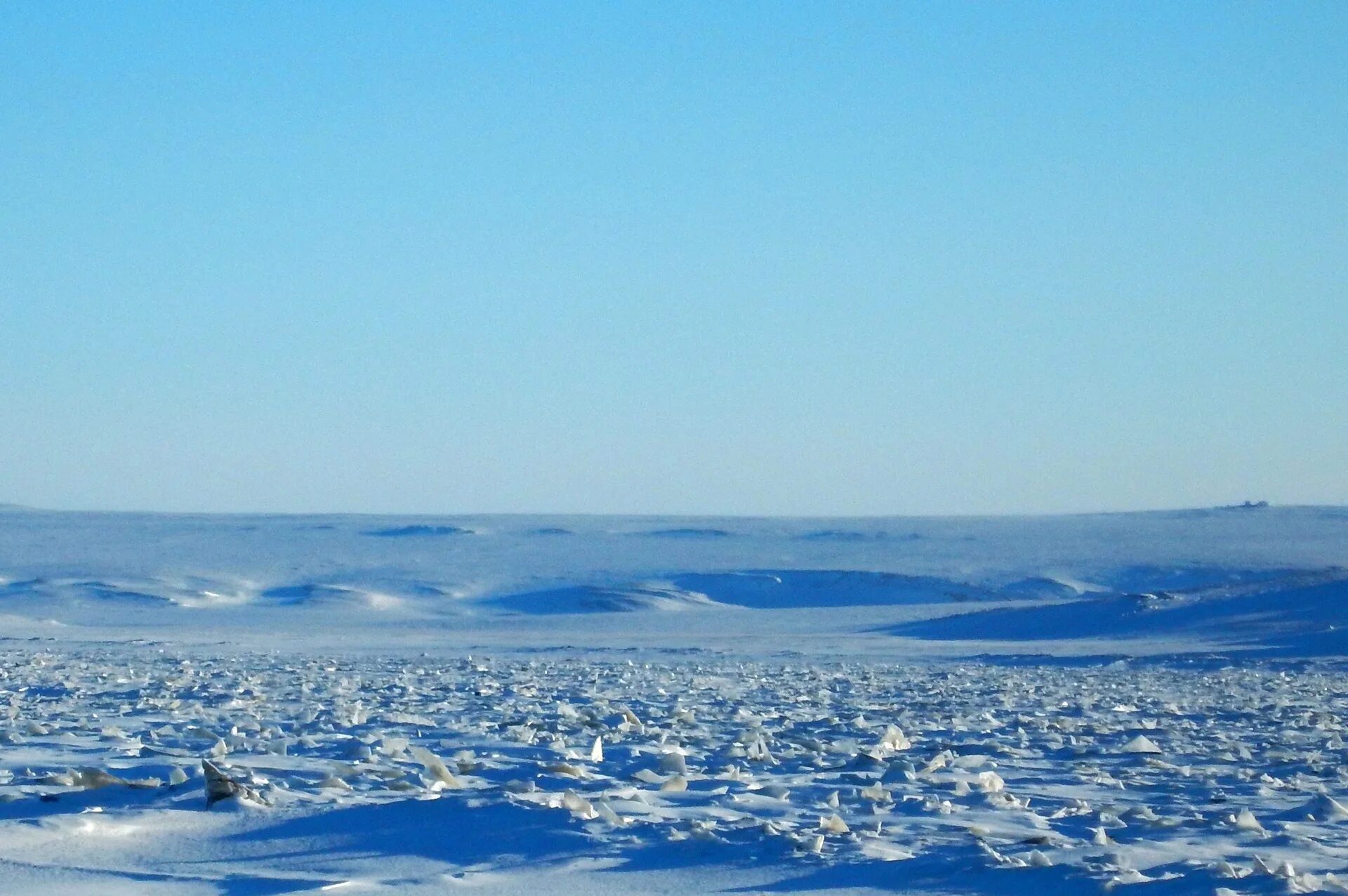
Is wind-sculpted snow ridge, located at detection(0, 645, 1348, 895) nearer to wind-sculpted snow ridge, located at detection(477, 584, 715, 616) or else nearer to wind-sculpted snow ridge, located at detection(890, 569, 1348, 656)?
wind-sculpted snow ridge, located at detection(890, 569, 1348, 656)

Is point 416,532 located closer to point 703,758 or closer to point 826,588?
point 826,588

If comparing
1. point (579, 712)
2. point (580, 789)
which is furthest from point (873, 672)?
point (580, 789)

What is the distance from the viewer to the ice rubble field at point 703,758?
403 cm

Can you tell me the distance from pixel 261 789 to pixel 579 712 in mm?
3615

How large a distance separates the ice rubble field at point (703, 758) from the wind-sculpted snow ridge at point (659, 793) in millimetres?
18

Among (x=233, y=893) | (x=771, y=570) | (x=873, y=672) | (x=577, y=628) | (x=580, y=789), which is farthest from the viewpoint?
(x=771, y=570)

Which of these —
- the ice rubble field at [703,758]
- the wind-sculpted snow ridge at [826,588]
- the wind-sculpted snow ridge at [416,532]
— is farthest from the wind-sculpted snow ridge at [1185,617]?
the wind-sculpted snow ridge at [416,532]

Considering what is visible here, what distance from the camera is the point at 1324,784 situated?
19.8ft

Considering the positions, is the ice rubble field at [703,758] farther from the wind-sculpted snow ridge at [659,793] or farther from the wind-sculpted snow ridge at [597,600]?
the wind-sculpted snow ridge at [597,600]

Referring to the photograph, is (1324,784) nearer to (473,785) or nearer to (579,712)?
(473,785)

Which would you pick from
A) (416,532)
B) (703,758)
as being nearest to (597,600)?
(416,532)

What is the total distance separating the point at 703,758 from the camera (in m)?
6.30

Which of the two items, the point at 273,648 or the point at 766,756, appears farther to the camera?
the point at 273,648

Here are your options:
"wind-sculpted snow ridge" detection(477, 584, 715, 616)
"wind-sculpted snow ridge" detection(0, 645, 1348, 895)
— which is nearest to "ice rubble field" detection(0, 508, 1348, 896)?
"wind-sculpted snow ridge" detection(0, 645, 1348, 895)
